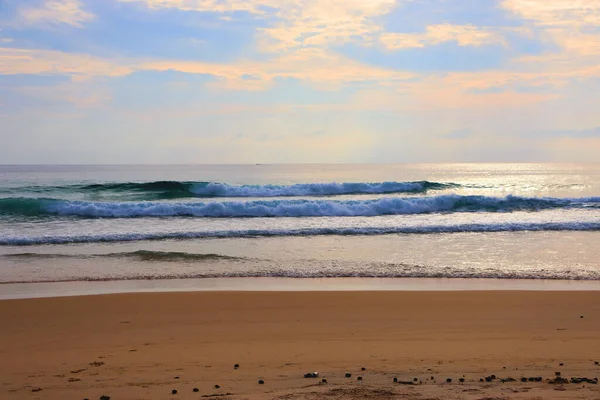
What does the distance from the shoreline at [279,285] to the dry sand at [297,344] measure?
1.85 ft

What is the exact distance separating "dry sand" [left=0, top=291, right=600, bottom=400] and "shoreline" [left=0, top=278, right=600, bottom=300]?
563 mm

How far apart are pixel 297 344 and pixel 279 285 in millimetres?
3436

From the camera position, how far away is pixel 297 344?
19.7 feet

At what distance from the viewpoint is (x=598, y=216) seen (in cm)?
2092

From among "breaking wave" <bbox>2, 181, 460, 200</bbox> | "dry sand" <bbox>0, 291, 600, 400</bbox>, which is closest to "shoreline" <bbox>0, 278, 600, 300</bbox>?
"dry sand" <bbox>0, 291, 600, 400</bbox>

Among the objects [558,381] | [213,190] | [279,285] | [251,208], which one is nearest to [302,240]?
[279,285]

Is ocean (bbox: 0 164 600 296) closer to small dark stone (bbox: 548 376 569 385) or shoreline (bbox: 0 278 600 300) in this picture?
shoreline (bbox: 0 278 600 300)

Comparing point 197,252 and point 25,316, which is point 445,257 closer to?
point 197,252

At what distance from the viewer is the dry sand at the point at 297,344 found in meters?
4.61

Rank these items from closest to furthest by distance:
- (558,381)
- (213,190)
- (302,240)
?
(558,381) → (302,240) → (213,190)

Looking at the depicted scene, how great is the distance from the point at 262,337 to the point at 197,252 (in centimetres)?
702

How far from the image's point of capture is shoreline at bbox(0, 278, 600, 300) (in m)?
8.95

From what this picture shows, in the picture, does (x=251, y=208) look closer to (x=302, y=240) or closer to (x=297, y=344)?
(x=302, y=240)

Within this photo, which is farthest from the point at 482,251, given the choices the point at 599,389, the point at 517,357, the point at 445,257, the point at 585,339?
the point at 599,389
